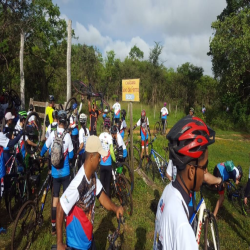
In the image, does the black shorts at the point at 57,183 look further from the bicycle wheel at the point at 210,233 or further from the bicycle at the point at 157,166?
the bicycle at the point at 157,166

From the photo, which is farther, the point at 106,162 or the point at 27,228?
the point at 106,162

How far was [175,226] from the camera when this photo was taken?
1237 mm

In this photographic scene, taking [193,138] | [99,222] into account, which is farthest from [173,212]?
[99,222]

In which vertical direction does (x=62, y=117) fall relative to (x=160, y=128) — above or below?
above

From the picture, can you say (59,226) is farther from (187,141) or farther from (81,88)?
(81,88)

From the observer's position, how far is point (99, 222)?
16.0 feet

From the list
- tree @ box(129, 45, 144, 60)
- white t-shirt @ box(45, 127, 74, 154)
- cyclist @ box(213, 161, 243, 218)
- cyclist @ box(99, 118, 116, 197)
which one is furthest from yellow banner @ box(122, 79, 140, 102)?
tree @ box(129, 45, 144, 60)

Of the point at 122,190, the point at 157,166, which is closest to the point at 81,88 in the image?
the point at 157,166

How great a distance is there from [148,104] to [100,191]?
28174 mm

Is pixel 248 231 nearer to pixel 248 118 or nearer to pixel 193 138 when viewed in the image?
pixel 193 138

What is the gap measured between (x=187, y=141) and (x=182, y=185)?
0.34 metres

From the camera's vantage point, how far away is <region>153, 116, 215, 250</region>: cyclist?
122 cm

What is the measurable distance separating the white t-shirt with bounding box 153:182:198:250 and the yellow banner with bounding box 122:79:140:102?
14.4 feet

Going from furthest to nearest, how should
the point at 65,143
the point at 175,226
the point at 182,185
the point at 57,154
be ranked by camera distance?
the point at 65,143, the point at 57,154, the point at 182,185, the point at 175,226
